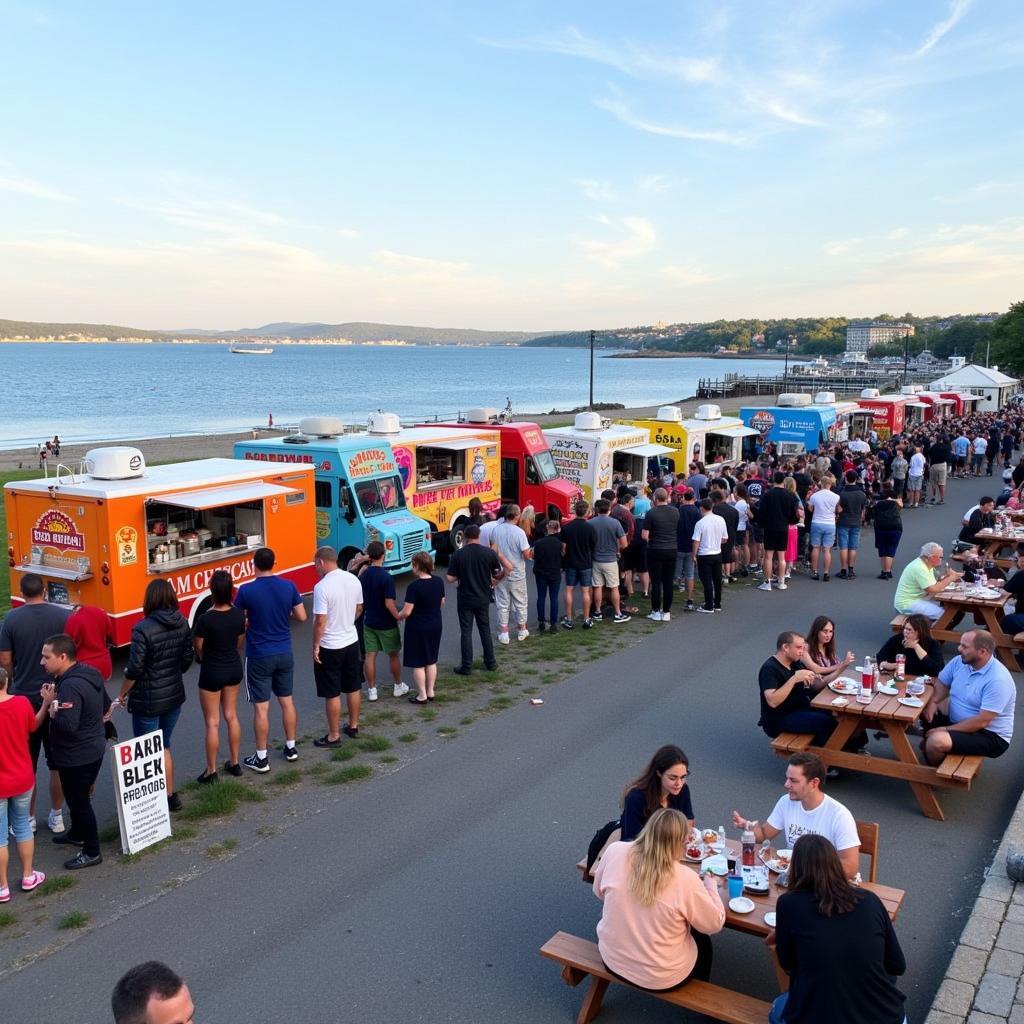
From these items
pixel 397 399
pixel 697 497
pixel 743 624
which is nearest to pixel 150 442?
pixel 697 497

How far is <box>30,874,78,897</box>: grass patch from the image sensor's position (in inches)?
222

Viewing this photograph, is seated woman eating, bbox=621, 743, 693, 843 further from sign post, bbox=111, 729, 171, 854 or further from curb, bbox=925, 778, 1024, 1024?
sign post, bbox=111, 729, 171, 854

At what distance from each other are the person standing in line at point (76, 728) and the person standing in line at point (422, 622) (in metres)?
3.34

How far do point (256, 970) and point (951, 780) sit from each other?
4835 mm

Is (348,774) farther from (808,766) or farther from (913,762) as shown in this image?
(913,762)

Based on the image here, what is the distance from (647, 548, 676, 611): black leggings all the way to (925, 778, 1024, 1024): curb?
6612mm

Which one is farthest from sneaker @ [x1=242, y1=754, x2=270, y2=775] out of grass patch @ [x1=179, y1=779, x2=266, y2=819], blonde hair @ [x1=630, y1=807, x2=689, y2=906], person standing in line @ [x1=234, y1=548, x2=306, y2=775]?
blonde hair @ [x1=630, y1=807, x2=689, y2=906]

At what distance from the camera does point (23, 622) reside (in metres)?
6.54

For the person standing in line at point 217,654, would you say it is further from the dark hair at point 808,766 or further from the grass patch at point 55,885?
the dark hair at point 808,766

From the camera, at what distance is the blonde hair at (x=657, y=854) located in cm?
403

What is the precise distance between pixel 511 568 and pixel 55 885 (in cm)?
621

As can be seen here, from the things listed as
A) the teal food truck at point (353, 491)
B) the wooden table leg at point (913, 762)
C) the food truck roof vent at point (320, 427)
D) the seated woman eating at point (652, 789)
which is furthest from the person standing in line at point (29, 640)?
the food truck roof vent at point (320, 427)

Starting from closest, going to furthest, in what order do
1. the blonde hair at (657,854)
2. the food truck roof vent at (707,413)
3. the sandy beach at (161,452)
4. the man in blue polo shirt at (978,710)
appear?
the blonde hair at (657,854), the man in blue polo shirt at (978,710), the food truck roof vent at (707,413), the sandy beach at (161,452)

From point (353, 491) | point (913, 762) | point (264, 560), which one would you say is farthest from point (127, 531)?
point (913, 762)
